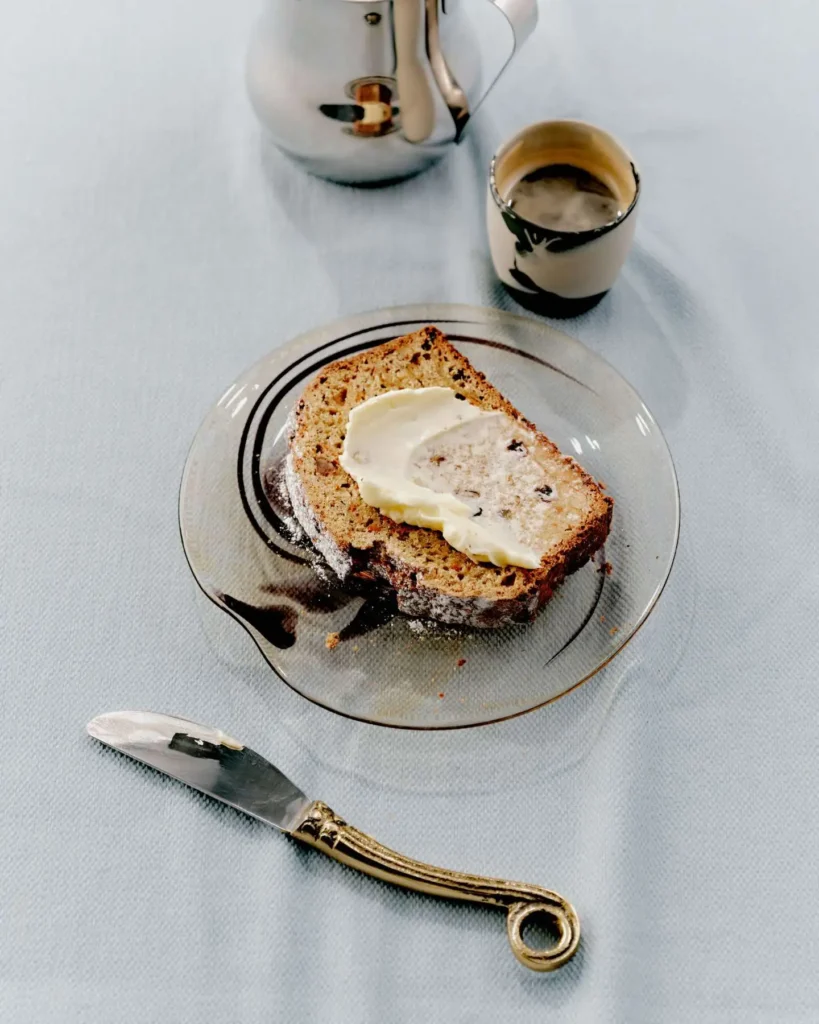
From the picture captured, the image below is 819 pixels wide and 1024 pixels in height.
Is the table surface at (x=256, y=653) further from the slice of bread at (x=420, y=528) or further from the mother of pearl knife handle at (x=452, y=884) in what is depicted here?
the slice of bread at (x=420, y=528)

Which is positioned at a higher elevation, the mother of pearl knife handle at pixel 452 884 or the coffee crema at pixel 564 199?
the coffee crema at pixel 564 199

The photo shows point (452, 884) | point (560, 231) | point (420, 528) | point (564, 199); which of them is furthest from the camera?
point (564, 199)

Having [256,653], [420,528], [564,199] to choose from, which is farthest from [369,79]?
[256,653]

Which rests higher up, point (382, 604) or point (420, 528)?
point (420, 528)

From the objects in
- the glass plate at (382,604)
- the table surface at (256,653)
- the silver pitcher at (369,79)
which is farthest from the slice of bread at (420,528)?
the silver pitcher at (369,79)

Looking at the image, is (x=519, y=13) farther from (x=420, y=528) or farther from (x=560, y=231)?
(x=420, y=528)

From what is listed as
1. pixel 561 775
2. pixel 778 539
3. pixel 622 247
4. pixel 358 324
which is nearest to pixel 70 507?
pixel 358 324

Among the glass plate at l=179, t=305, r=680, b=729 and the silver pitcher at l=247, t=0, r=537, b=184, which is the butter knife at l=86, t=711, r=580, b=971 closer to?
the glass plate at l=179, t=305, r=680, b=729

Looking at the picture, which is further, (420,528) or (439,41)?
(439,41)
